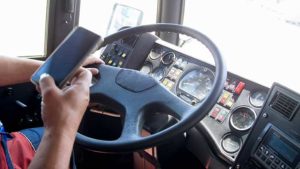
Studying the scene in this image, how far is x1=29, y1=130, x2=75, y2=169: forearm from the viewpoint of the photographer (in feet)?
2.58

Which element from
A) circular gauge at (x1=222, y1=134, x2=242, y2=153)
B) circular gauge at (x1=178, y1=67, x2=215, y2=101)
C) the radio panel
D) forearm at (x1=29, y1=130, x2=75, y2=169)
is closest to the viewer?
forearm at (x1=29, y1=130, x2=75, y2=169)

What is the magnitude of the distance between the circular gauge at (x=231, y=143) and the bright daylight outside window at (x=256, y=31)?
480 mm

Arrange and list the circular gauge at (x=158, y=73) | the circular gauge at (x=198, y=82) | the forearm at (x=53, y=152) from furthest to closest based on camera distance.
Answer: the circular gauge at (x=158, y=73), the circular gauge at (x=198, y=82), the forearm at (x=53, y=152)

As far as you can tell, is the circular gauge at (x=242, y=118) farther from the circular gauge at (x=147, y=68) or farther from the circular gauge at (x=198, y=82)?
the circular gauge at (x=147, y=68)

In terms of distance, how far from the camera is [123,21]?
2.06 meters

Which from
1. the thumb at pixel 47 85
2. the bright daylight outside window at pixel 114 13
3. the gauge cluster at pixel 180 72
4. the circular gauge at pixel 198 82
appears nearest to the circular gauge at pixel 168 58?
the gauge cluster at pixel 180 72

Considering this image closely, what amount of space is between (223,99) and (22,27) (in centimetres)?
134

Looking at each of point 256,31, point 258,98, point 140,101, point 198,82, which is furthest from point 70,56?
point 256,31

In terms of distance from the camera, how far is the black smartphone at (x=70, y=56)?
0.88m

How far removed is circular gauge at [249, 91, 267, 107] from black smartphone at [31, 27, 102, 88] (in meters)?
0.51

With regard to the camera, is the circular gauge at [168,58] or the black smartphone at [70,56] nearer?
the black smartphone at [70,56]

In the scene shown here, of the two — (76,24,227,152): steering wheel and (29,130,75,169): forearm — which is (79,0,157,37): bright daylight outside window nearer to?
(76,24,227,152): steering wheel

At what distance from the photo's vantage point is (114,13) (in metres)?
2.13

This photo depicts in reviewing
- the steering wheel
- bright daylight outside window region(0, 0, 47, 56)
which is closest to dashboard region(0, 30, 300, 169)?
the steering wheel
